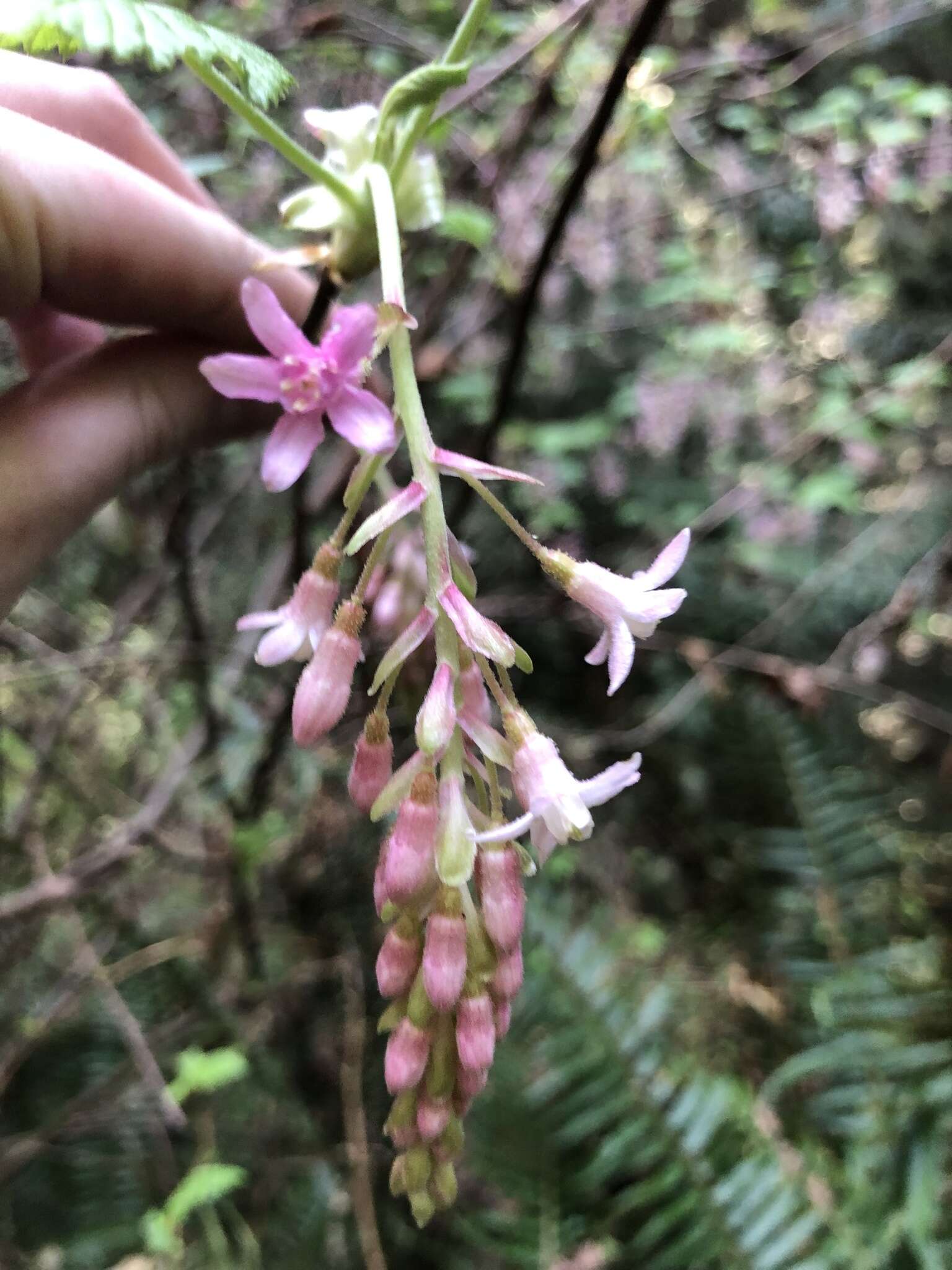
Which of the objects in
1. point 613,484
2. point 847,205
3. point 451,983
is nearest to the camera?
point 451,983

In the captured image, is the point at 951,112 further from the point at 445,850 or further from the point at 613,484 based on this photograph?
the point at 445,850

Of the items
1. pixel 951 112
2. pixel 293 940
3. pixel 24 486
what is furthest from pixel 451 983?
pixel 951 112

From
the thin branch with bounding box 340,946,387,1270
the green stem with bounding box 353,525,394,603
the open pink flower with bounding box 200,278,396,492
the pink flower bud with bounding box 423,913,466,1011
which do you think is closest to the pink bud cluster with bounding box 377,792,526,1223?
the pink flower bud with bounding box 423,913,466,1011

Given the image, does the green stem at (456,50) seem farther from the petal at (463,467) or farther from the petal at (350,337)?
the petal at (463,467)

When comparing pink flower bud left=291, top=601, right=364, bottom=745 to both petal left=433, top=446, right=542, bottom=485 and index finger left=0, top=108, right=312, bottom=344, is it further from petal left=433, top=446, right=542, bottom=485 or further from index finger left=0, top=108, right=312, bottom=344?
index finger left=0, top=108, right=312, bottom=344

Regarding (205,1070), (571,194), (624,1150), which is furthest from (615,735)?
(571,194)

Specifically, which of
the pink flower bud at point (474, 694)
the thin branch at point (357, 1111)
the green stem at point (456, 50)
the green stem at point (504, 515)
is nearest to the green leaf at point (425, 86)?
the green stem at point (456, 50)
